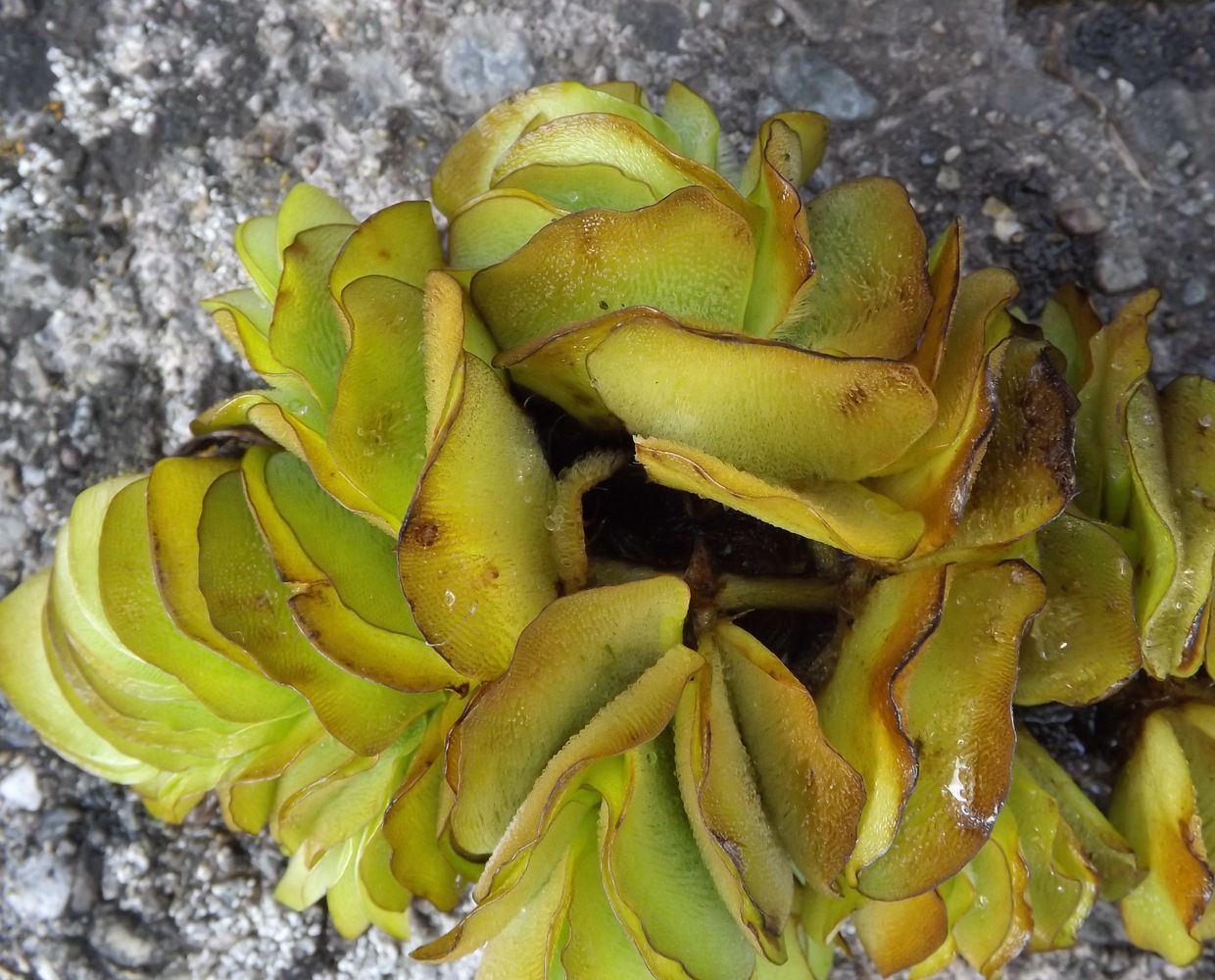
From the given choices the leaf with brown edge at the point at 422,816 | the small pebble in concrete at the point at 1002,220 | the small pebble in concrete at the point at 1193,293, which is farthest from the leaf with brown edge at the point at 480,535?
the small pebble in concrete at the point at 1193,293

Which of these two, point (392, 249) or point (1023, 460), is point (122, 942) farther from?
point (1023, 460)

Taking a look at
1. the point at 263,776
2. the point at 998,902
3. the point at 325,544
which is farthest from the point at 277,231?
the point at 998,902

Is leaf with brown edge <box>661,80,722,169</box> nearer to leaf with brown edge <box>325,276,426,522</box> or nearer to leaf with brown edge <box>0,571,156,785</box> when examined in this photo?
leaf with brown edge <box>325,276,426,522</box>

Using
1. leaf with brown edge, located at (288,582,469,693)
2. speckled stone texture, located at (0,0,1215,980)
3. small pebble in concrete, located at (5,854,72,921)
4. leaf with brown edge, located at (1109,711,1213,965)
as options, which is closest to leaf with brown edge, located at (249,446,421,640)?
leaf with brown edge, located at (288,582,469,693)

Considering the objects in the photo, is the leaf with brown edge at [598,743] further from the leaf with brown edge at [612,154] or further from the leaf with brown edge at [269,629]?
the leaf with brown edge at [612,154]

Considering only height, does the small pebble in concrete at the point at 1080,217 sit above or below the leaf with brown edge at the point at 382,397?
below

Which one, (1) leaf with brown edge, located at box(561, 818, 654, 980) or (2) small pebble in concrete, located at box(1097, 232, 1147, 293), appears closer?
(1) leaf with brown edge, located at box(561, 818, 654, 980)
